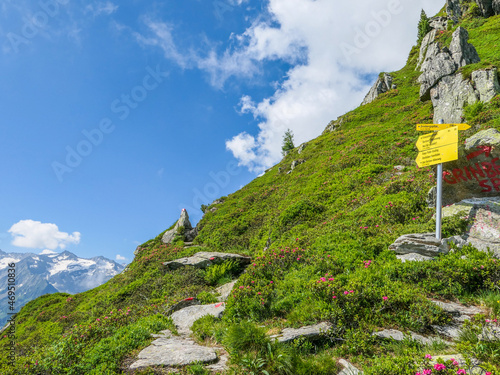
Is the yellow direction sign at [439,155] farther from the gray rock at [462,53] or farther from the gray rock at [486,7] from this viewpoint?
the gray rock at [486,7]

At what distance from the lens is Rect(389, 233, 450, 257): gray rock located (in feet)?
25.7

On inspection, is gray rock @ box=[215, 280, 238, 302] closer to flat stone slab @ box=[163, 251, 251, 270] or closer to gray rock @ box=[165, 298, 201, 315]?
gray rock @ box=[165, 298, 201, 315]

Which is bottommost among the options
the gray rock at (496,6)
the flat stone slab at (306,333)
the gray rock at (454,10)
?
the flat stone slab at (306,333)

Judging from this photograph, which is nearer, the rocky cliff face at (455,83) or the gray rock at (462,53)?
the rocky cliff face at (455,83)

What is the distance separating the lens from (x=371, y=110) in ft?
129

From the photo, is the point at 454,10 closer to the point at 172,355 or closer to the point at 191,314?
the point at 191,314

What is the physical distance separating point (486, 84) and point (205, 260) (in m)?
25.5

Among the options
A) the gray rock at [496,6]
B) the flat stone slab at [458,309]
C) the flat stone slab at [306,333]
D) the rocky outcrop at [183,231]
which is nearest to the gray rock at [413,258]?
the flat stone slab at [458,309]

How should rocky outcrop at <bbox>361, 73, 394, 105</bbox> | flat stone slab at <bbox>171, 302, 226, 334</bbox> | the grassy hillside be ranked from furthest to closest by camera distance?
1. rocky outcrop at <bbox>361, 73, 394, 105</bbox>
2. flat stone slab at <bbox>171, 302, 226, 334</bbox>
3. the grassy hillside

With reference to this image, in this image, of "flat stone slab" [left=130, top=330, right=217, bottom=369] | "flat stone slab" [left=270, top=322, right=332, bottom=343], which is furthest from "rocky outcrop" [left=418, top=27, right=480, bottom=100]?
"flat stone slab" [left=130, top=330, right=217, bottom=369]

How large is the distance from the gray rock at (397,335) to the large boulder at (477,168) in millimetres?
6496

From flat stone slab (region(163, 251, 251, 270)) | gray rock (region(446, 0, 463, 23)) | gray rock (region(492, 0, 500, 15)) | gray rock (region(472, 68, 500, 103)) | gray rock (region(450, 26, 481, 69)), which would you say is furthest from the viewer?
gray rock (region(446, 0, 463, 23))

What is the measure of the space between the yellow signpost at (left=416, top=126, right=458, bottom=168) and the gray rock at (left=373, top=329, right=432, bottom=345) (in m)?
5.69

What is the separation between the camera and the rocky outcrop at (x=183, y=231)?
2681 cm
